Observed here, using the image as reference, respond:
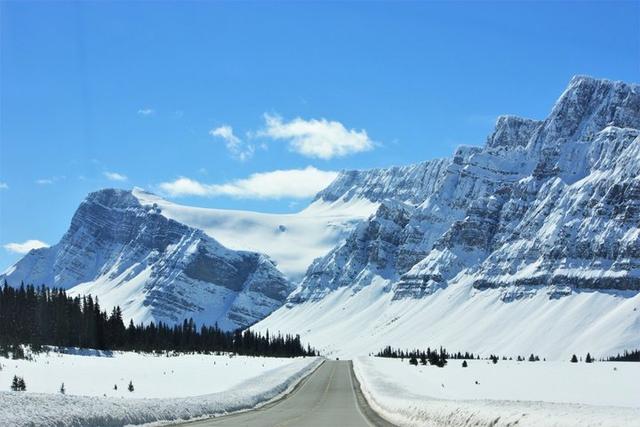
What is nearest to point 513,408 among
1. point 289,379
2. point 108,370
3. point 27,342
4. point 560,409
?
point 560,409

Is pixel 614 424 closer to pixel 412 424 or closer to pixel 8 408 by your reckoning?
pixel 412 424

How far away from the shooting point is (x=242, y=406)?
42250mm

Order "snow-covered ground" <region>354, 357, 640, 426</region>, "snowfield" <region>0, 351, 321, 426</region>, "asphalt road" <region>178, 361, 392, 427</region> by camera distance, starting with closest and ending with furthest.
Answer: "snow-covered ground" <region>354, 357, 640, 426</region> → "snowfield" <region>0, 351, 321, 426</region> → "asphalt road" <region>178, 361, 392, 427</region>

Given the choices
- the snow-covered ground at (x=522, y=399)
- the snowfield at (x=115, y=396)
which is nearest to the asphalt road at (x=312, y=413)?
the snow-covered ground at (x=522, y=399)

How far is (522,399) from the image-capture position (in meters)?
44.3

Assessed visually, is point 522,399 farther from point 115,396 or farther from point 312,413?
point 115,396

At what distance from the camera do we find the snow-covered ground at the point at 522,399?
21422 millimetres

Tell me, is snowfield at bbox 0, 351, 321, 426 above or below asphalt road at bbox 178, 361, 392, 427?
above

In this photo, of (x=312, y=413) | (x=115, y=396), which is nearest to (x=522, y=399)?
(x=312, y=413)

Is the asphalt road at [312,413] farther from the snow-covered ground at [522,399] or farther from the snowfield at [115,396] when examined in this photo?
the snowfield at [115,396]

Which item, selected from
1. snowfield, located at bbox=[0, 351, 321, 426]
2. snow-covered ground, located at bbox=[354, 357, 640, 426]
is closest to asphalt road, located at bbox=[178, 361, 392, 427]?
snow-covered ground, located at bbox=[354, 357, 640, 426]

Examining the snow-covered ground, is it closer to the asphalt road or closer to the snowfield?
the asphalt road

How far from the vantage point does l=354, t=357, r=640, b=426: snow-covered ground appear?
2142 centimetres

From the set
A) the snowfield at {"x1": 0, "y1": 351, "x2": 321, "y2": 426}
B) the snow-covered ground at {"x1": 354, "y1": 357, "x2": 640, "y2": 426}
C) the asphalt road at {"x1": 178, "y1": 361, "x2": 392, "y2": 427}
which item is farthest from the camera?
the asphalt road at {"x1": 178, "y1": 361, "x2": 392, "y2": 427}
